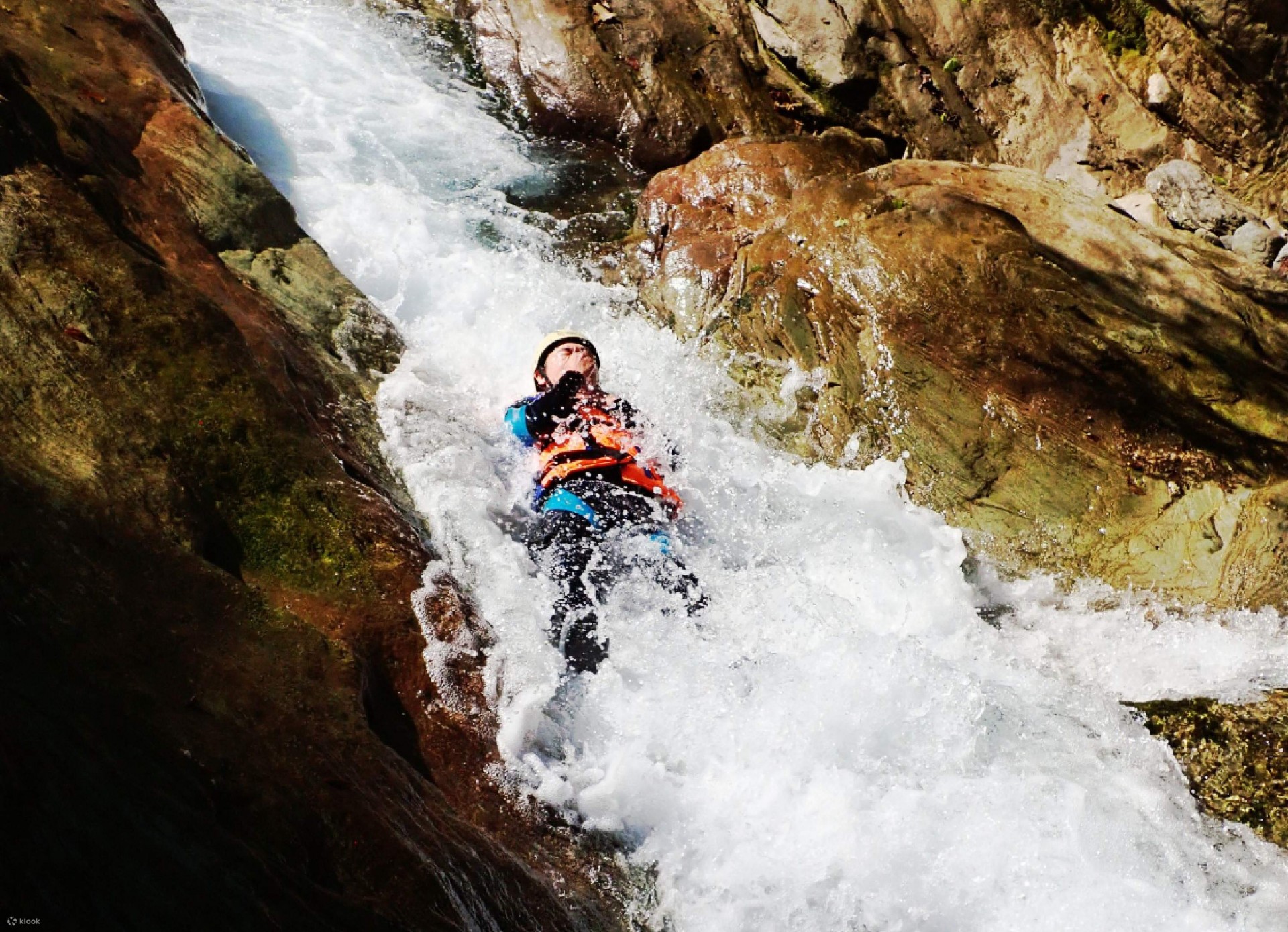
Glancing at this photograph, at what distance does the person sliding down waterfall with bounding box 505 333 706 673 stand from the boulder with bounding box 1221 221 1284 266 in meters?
6.30

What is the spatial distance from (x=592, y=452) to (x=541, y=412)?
1.85 feet

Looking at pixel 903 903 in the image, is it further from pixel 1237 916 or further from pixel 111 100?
pixel 111 100

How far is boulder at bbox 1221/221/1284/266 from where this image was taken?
8945mm

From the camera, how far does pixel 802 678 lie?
484 centimetres

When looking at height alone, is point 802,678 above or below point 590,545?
above

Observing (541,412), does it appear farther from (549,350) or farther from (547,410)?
(549,350)

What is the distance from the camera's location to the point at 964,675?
502cm

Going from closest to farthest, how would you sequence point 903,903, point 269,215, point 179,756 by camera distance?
point 179,756
point 903,903
point 269,215

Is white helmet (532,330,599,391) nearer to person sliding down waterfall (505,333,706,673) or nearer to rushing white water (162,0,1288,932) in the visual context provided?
person sliding down waterfall (505,333,706,673)

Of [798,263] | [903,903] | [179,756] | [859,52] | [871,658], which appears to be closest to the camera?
[179,756]

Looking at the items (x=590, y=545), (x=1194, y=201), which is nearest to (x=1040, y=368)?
(x=590, y=545)

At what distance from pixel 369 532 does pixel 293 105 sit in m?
6.75

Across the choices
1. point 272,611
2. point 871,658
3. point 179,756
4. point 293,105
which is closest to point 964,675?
point 871,658

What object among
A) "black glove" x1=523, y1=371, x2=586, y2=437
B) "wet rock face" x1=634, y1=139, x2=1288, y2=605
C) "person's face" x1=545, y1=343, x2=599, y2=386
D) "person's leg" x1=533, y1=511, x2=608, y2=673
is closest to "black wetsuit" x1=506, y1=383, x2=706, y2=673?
"person's leg" x1=533, y1=511, x2=608, y2=673
